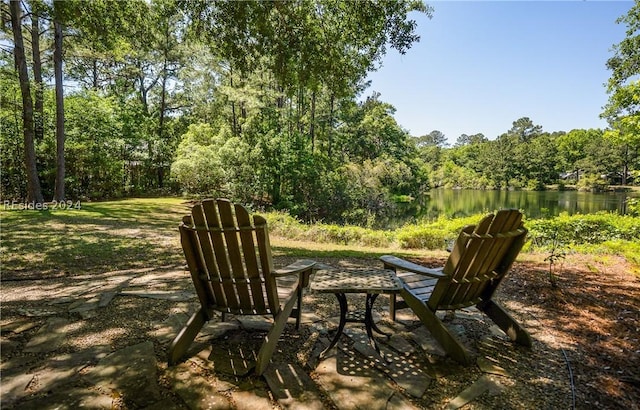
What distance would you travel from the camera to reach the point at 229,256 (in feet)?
6.39

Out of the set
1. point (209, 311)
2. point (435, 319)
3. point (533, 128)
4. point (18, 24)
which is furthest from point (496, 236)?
point (533, 128)

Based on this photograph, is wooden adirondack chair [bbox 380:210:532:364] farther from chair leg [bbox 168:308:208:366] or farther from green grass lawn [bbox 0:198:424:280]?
green grass lawn [bbox 0:198:424:280]

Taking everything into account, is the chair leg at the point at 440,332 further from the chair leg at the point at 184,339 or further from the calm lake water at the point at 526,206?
the calm lake water at the point at 526,206

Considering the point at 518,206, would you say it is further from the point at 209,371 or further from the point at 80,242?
the point at 209,371

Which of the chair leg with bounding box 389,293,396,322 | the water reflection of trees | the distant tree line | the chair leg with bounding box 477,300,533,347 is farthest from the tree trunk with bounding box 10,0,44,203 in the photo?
the water reflection of trees

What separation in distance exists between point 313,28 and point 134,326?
5.45m

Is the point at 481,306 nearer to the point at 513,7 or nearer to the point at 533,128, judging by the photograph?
the point at 513,7

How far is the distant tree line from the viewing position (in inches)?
235

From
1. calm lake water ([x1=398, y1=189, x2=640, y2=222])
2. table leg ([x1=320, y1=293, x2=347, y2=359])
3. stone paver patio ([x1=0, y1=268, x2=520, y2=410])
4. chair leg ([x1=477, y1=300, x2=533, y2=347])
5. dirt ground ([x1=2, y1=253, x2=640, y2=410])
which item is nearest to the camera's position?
stone paver patio ([x1=0, y1=268, x2=520, y2=410])

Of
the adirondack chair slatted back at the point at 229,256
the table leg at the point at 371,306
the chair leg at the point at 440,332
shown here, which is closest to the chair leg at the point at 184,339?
the adirondack chair slatted back at the point at 229,256

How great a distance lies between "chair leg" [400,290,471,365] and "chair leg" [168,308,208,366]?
135cm

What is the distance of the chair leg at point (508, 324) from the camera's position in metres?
2.32

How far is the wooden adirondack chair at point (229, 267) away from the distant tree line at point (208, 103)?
4.95m

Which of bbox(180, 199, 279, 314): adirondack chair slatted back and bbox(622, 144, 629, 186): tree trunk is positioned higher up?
bbox(622, 144, 629, 186): tree trunk
